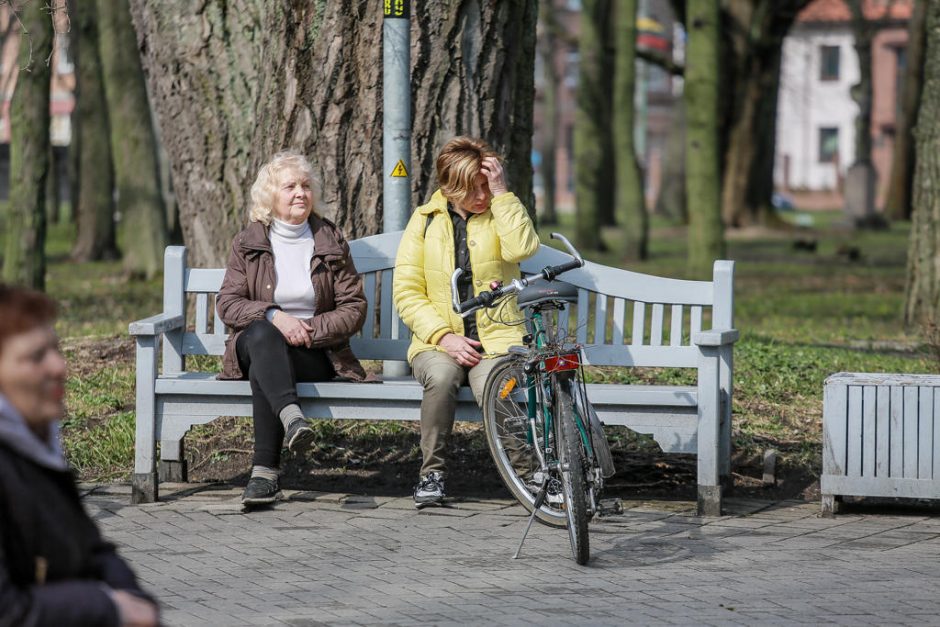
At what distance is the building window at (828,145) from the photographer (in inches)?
3068

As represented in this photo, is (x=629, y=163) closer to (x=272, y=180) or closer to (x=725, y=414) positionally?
(x=725, y=414)

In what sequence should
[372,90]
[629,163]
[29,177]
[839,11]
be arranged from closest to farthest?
[372,90] → [29,177] → [629,163] → [839,11]

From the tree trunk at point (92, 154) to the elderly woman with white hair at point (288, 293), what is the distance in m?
13.1

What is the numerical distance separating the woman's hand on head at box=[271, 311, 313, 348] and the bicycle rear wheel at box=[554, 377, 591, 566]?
1.31m

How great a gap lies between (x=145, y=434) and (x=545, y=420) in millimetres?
1854

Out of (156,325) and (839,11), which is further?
(839,11)

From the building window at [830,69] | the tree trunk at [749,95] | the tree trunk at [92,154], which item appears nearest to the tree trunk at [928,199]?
the tree trunk at [92,154]

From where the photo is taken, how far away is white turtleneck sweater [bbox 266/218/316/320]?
6.68 m

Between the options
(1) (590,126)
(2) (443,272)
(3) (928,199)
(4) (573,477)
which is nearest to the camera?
(4) (573,477)

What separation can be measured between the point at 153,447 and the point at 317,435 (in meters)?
1.15

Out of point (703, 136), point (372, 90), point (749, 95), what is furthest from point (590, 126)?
point (372, 90)

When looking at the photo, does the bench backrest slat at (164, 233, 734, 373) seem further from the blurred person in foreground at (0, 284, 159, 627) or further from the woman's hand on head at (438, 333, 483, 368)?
the blurred person in foreground at (0, 284, 159, 627)

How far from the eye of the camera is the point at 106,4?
704 inches

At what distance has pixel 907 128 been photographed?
35.9m
